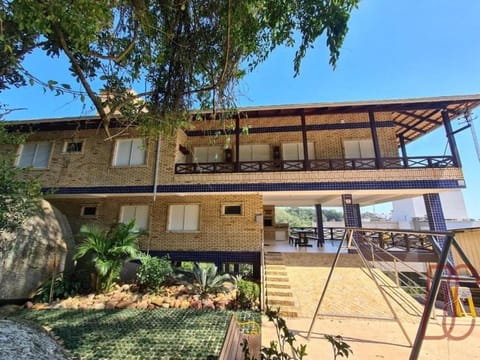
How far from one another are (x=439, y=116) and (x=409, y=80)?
7.58 ft

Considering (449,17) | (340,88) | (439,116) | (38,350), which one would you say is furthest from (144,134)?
(439,116)

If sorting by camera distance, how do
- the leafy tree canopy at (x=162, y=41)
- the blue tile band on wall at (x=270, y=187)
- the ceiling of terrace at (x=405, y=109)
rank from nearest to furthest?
the leafy tree canopy at (x=162, y=41), the blue tile band on wall at (x=270, y=187), the ceiling of terrace at (x=405, y=109)

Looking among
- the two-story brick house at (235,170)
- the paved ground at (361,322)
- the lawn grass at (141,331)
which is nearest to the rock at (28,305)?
the lawn grass at (141,331)

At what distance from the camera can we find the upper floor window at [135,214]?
11.0 meters

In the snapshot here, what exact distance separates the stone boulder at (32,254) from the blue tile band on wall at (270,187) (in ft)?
5.28

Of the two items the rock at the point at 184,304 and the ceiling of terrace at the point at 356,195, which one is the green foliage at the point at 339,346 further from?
the ceiling of terrace at the point at 356,195

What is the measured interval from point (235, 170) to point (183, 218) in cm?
351

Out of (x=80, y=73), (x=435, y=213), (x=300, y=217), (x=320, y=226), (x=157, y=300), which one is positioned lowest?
(x=157, y=300)

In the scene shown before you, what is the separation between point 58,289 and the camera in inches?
274

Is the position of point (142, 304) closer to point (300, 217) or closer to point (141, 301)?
point (141, 301)

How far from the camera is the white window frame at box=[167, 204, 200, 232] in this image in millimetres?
10664

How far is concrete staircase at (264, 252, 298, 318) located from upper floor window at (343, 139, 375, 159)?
20.9ft

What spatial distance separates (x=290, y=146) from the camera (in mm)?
12055

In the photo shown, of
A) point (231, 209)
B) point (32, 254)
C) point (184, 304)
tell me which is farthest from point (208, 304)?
point (32, 254)
